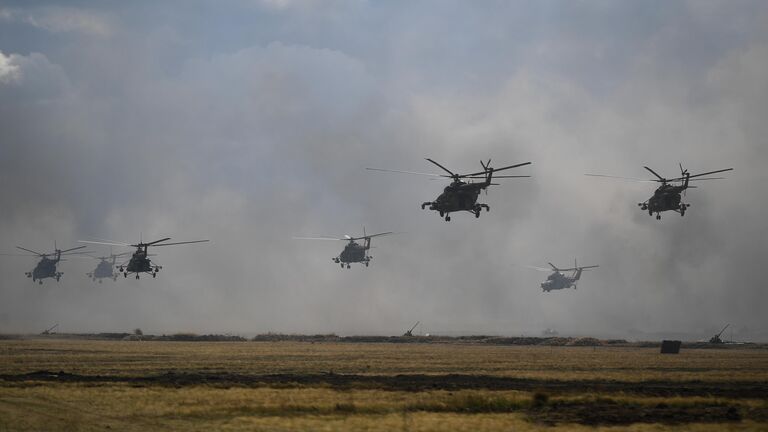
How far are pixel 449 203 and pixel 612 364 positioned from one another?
24.0 m

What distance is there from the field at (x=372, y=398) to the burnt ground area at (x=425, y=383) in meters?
0.08

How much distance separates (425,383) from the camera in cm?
5200

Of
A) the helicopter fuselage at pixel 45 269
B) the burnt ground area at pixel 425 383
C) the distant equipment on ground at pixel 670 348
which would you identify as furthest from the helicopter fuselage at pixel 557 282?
the burnt ground area at pixel 425 383

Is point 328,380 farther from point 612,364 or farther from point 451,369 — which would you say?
point 612,364

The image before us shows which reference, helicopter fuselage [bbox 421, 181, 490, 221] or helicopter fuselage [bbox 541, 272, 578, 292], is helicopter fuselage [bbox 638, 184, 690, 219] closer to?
helicopter fuselage [bbox 421, 181, 490, 221]

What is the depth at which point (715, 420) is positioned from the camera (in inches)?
1442

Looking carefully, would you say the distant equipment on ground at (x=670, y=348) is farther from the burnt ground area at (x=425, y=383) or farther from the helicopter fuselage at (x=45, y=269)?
the helicopter fuselage at (x=45, y=269)

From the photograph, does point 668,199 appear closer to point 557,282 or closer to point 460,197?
point 460,197

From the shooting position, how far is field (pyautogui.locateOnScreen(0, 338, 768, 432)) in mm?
35906

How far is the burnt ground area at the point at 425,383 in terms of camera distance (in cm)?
4816

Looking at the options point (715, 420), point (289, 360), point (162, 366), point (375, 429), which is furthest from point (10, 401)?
point (289, 360)

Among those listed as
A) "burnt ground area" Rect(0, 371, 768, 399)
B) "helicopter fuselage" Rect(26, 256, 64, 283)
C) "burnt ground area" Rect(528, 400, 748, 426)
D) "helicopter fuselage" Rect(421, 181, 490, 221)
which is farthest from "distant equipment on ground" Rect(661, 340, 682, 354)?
"helicopter fuselage" Rect(26, 256, 64, 283)

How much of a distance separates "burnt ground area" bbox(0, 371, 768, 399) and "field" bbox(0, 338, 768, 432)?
8cm

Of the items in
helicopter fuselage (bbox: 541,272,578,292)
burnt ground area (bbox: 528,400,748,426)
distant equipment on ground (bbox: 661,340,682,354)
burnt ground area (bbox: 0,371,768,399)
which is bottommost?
burnt ground area (bbox: 528,400,748,426)
